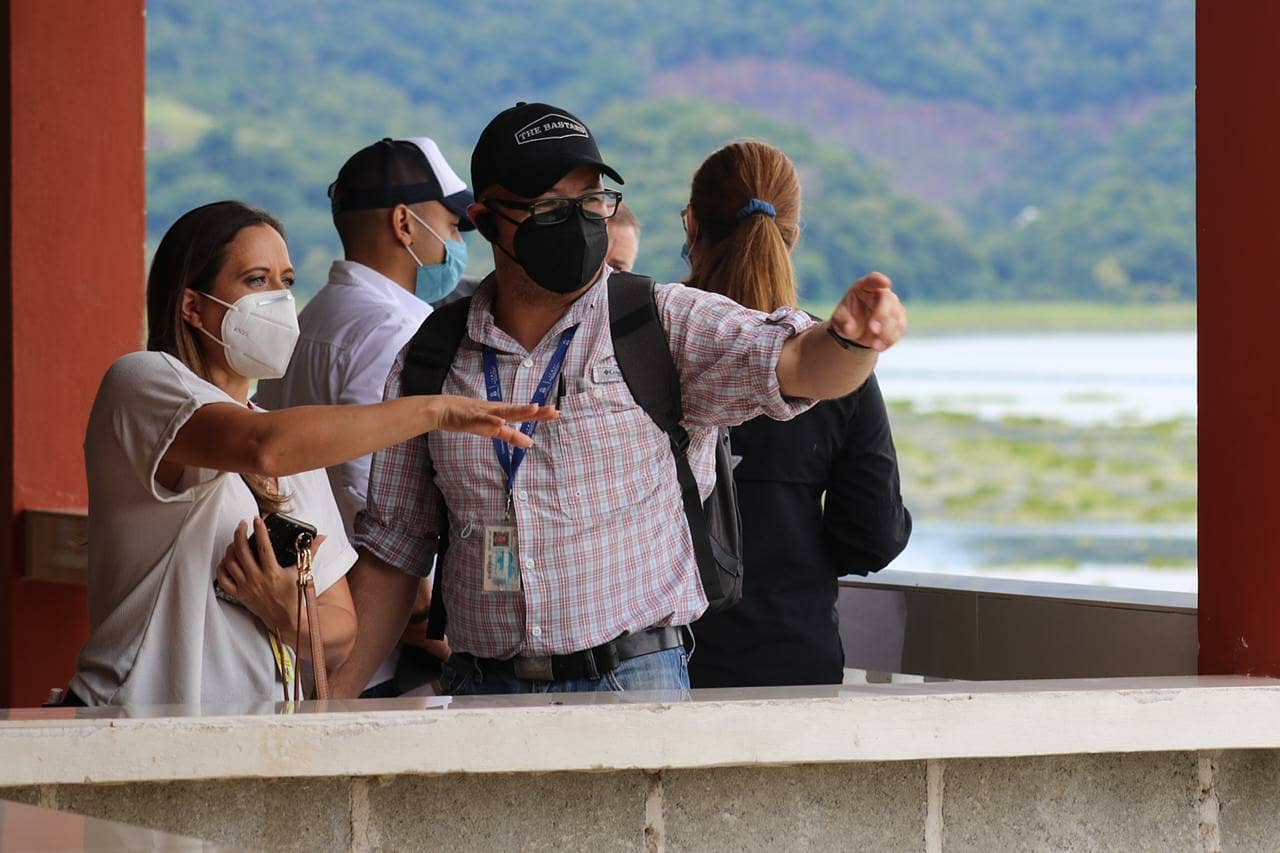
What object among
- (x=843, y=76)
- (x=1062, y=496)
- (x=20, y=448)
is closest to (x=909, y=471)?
(x=1062, y=496)

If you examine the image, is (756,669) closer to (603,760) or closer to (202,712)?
(603,760)

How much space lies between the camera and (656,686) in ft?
8.25

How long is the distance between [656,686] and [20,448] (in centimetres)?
288

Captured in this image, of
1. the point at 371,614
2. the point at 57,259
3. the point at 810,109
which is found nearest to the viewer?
the point at 371,614

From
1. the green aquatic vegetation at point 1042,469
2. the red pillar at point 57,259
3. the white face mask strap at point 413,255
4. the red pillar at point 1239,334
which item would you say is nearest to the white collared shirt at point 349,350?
the white face mask strap at point 413,255

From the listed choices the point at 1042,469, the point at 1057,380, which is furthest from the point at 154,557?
the point at 1057,380

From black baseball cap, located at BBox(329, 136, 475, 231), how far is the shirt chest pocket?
151 centimetres

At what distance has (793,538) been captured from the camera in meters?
3.00

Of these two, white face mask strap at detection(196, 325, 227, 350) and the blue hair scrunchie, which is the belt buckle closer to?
white face mask strap at detection(196, 325, 227, 350)

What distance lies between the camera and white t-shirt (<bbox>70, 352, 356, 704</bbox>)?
95.7 inches

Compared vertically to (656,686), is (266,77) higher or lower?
higher

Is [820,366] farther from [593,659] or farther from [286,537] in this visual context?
[286,537]

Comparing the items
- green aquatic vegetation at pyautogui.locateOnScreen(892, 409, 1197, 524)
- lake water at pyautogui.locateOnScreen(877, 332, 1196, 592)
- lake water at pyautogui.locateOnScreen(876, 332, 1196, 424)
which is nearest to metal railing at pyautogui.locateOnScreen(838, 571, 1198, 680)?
lake water at pyautogui.locateOnScreen(877, 332, 1196, 592)

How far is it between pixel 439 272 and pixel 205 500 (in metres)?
1.55
